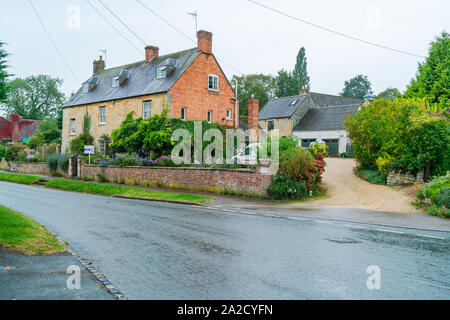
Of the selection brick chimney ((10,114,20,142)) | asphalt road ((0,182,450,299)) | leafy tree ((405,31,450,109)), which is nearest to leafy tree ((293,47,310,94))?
brick chimney ((10,114,20,142))

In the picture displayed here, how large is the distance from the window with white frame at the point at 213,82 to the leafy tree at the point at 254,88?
3322 centimetres

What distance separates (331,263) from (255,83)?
67.0 meters

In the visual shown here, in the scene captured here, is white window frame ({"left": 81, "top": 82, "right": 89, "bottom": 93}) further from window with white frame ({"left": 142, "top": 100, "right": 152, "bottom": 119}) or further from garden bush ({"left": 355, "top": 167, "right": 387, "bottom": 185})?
garden bush ({"left": 355, "top": 167, "right": 387, "bottom": 185})

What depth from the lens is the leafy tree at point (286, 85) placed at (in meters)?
74.2

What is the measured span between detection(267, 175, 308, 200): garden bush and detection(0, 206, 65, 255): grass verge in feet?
35.9

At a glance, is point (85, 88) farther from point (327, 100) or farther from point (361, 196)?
point (327, 100)

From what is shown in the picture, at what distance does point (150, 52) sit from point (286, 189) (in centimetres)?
2635

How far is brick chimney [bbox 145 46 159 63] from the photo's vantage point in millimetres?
39094

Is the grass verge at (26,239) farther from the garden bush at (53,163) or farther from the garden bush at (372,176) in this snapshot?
the garden bush at (53,163)

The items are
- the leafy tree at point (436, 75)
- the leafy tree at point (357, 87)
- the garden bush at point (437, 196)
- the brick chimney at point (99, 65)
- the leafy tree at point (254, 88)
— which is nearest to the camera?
the garden bush at point (437, 196)

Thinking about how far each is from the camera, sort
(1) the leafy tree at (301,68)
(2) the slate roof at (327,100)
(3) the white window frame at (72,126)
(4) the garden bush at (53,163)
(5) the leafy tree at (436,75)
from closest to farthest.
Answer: (5) the leafy tree at (436,75), (4) the garden bush at (53,163), (3) the white window frame at (72,126), (2) the slate roof at (327,100), (1) the leafy tree at (301,68)

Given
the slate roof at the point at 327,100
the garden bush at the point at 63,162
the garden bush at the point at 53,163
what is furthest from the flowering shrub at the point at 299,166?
the slate roof at the point at 327,100

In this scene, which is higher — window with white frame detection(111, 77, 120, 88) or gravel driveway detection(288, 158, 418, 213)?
window with white frame detection(111, 77, 120, 88)

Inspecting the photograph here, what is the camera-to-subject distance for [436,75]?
23812mm
